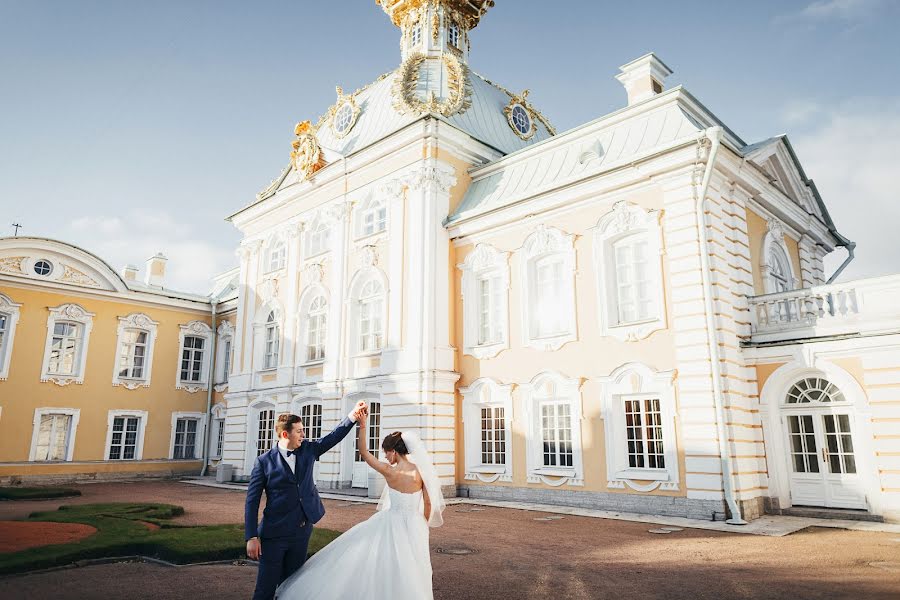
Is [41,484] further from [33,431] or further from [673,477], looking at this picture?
[673,477]

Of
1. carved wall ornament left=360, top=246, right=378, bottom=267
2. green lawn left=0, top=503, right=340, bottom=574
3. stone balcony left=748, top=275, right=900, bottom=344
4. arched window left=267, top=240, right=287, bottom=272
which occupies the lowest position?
green lawn left=0, top=503, right=340, bottom=574

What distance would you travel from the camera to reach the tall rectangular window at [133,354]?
80.4 feet

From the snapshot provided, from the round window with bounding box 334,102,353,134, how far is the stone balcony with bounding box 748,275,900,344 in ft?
46.8

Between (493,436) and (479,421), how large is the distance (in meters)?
0.63

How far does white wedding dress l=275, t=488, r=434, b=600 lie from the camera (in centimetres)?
504

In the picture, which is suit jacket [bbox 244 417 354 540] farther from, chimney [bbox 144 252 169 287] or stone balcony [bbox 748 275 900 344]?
chimney [bbox 144 252 169 287]

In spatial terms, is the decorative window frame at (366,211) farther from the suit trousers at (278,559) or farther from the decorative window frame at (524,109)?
the suit trousers at (278,559)

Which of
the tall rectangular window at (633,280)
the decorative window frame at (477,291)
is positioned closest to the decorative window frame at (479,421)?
the decorative window frame at (477,291)

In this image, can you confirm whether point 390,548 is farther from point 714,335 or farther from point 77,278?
point 77,278

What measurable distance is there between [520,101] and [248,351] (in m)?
13.5

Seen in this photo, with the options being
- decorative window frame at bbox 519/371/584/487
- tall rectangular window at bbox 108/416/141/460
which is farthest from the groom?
tall rectangular window at bbox 108/416/141/460

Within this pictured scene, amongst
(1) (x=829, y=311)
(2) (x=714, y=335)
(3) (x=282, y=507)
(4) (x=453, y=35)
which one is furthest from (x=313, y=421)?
(4) (x=453, y=35)

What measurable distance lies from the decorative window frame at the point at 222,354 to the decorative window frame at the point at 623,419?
58.5 ft

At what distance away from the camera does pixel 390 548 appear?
527cm
